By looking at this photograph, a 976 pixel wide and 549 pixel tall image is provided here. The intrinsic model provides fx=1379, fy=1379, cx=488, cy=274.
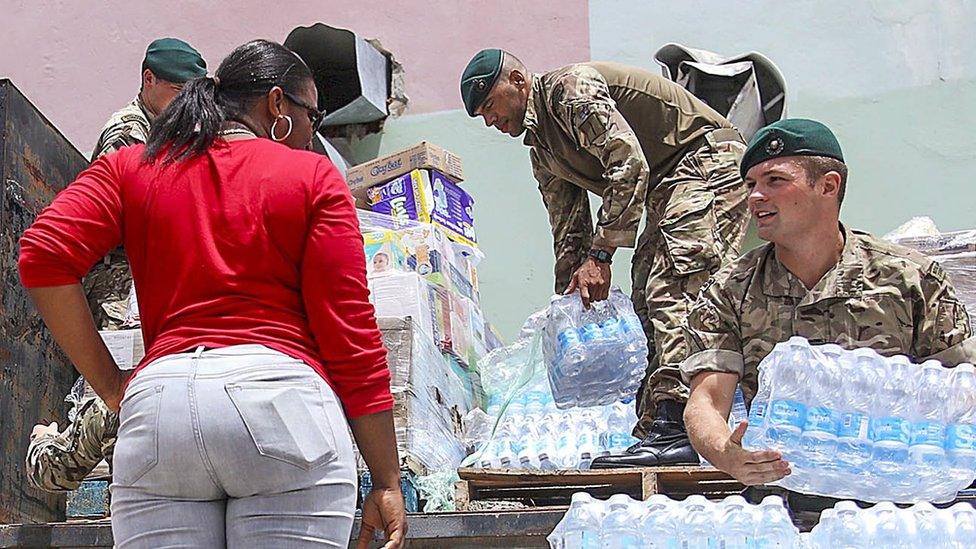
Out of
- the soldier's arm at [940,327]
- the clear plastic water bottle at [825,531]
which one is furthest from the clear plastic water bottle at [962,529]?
the soldier's arm at [940,327]

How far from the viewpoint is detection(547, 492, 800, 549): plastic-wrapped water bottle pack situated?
3223mm

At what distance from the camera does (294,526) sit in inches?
90.4

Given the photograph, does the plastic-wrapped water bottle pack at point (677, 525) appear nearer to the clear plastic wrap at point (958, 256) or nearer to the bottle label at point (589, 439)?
the bottle label at point (589, 439)

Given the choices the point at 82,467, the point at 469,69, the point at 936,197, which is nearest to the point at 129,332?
the point at 82,467

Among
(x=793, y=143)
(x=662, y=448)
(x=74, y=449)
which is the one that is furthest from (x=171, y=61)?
(x=793, y=143)

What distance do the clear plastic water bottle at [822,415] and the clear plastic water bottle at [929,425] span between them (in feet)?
0.61

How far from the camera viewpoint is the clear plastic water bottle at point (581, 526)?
3326mm

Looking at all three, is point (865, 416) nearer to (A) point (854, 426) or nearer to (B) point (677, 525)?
(A) point (854, 426)

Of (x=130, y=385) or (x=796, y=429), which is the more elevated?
(x=130, y=385)

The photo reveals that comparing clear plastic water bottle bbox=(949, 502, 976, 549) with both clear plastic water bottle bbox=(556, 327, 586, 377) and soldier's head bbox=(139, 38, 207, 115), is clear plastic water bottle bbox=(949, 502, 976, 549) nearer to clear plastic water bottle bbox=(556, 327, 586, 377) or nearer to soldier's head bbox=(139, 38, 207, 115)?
clear plastic water bottle bbox=(556, 327, 586, 377)

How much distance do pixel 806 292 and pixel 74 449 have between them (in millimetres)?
2072

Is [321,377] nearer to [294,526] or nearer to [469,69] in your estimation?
[294,526]

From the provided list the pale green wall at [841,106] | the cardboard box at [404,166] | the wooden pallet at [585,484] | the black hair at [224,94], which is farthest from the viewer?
the pale green wall at [841,106]

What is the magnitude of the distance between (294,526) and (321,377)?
0.93 ft
